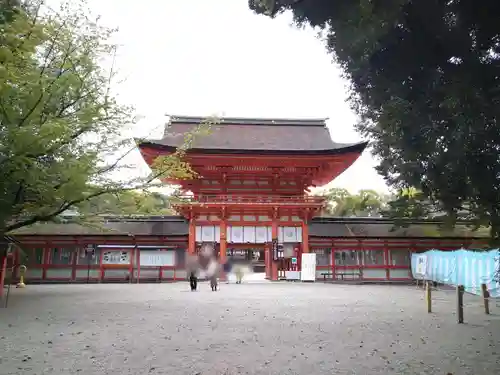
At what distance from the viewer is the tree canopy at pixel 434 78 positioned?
14.6 ft

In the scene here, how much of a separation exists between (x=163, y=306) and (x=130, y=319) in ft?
7.50

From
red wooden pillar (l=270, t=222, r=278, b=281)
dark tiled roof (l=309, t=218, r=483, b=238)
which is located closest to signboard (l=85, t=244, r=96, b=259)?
red wooden pillar (l=270, t=222, r=278, b=281)

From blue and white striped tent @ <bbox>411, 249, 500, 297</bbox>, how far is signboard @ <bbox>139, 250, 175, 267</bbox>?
1275 cm

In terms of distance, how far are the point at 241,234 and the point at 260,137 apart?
6.72 meters

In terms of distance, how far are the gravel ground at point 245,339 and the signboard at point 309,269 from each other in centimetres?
965

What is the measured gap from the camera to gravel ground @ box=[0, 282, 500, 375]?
5.09 m

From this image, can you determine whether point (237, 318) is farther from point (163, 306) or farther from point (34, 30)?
point (34, 30)

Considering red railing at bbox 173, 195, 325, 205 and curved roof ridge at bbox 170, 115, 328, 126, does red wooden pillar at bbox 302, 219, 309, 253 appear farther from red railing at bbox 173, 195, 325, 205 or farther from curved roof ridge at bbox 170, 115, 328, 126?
curved roof ridge at bbox 170, 115, 328, 126

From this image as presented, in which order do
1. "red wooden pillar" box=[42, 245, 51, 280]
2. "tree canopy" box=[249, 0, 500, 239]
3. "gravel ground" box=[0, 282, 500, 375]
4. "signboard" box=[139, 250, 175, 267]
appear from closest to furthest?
"tree canopy" box=[249, 0, 500, 239] < "gravel ground" box=[0, 282, 500, 375] < "signboard" box=[139, 250, 175, 267] < "red wooden pillar" box=[42, 245, 51, 280]

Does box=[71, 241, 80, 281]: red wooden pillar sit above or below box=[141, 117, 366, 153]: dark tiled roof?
below

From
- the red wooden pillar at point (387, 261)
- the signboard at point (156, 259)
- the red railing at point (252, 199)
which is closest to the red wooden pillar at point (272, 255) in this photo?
the red railing at point (252, 199)

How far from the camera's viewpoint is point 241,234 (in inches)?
871

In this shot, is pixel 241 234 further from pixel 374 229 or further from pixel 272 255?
pixel 374 229

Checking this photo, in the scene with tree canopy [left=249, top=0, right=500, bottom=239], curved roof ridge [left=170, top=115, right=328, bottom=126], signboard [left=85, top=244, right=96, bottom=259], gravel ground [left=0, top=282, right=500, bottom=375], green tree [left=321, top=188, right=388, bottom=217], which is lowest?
gravel ground [left=0, top=282, right=500, bottom=375]
